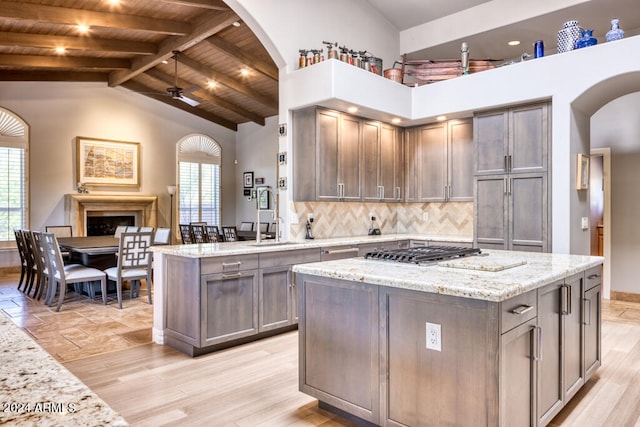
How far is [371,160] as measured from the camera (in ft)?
17.8

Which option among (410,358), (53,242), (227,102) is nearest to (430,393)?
(410,358)

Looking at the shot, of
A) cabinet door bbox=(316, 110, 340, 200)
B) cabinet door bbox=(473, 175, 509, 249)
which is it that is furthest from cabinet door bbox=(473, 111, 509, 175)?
cabinet door bbox=(316, 110, 340, 200)

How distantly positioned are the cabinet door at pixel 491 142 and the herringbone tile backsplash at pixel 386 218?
87 cm

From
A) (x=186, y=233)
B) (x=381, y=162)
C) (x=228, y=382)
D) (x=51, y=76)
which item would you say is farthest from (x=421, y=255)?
(x=51, y=76)

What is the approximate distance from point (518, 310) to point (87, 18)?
658 cm

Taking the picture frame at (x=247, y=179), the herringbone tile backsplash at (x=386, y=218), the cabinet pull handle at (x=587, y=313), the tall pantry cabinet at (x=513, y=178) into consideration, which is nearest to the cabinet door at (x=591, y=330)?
the cabinet pull handle at (x=587, y=313)

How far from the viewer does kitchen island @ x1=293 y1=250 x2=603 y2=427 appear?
1.89 m

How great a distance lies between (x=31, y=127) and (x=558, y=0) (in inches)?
361

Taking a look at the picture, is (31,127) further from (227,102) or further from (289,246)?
(289,246)

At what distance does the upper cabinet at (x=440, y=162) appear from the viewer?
17.7 feet

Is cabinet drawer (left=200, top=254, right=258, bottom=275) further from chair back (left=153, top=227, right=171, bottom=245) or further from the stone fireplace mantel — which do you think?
the stone fireplace mantel

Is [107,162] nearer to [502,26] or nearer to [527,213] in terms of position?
[502,26]

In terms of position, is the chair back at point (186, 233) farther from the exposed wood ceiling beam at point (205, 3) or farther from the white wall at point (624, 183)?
the white wall at point (624, 183)

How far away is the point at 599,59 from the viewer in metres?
4.03
